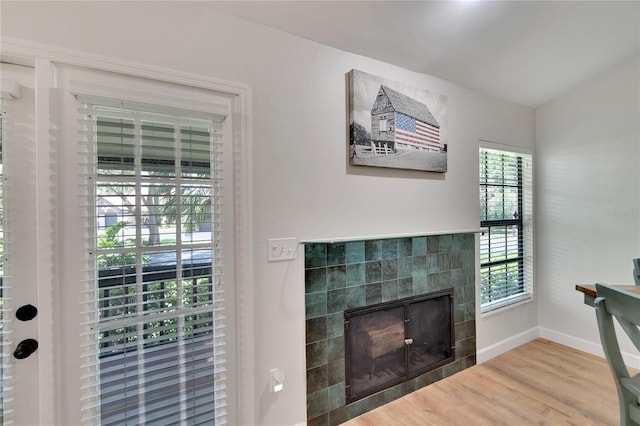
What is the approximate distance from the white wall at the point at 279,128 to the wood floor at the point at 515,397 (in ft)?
2.87

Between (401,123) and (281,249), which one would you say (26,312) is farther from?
(401,123)

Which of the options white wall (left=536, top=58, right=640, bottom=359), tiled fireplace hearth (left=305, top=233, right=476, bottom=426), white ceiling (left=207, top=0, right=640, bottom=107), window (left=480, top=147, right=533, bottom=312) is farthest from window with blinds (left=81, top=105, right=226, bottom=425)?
white wall (left=536, top=58, right=640, bottom=359)

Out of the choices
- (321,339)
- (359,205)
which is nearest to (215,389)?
(321,339)

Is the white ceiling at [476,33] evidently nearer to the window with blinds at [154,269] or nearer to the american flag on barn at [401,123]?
the american flag on barn at [401,123]

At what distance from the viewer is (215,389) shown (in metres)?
1.55

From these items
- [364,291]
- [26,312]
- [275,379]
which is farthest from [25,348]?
[364,291]

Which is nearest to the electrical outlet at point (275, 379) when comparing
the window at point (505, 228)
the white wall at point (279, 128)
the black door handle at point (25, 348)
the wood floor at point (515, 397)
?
the white wall at point (279, 128)

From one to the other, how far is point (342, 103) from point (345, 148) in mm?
305

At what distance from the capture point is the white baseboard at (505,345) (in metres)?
2.60

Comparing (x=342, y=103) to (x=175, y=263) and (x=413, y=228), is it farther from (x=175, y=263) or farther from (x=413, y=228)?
(x=175, y=263)

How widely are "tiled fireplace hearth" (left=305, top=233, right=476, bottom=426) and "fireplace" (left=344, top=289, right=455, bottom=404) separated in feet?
0.18

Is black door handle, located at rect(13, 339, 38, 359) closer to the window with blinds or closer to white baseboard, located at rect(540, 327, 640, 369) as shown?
the window with blinds

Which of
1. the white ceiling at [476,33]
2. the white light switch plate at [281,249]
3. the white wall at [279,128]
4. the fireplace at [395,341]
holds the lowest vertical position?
the fireplace at [395,341]

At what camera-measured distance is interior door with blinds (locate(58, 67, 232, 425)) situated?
127cm
